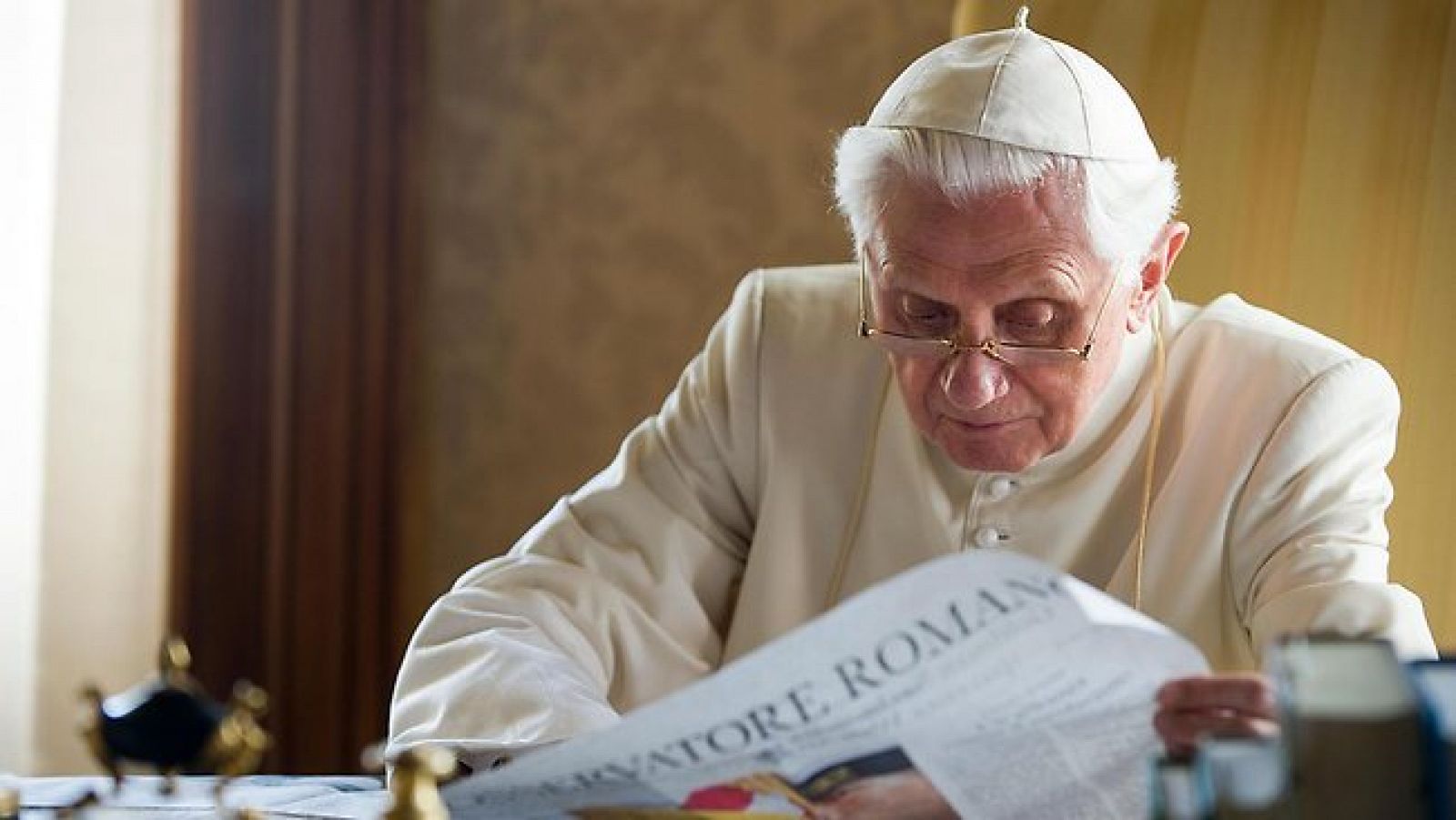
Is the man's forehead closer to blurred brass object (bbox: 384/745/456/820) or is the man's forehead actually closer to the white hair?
the white hair

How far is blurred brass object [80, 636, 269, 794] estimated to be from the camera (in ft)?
4.26

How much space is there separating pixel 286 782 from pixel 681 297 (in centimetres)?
259

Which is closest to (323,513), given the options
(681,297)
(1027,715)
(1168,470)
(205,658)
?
(205,658)

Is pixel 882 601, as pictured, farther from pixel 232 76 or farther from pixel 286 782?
pixel 232 76

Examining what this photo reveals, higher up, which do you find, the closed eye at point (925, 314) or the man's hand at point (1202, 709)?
the closed eye at point (925, 314)

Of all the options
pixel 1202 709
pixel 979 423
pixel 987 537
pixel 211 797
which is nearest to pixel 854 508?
pixel 987 537

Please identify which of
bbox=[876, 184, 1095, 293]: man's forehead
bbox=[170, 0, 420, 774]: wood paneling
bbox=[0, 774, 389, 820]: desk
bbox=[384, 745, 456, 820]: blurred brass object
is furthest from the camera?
bbox=[170, 0, 420, 774]: wood paneling

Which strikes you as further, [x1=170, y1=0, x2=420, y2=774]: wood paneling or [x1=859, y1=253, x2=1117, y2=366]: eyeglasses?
[x1=170, y1=0, x2=420, y2=774]: wood paneling

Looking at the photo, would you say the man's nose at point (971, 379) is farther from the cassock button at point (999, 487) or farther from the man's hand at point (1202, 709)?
the man's hand at point (1202, 709)

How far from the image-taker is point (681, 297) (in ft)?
15.0

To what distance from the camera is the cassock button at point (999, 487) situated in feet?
8.86

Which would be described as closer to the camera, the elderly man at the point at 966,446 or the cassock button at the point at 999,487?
the elderly man at the point at 966,446

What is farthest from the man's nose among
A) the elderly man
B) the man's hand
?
the man's hand

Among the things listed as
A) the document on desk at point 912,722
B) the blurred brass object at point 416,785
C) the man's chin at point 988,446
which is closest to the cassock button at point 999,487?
the man's chin at point 988,446
